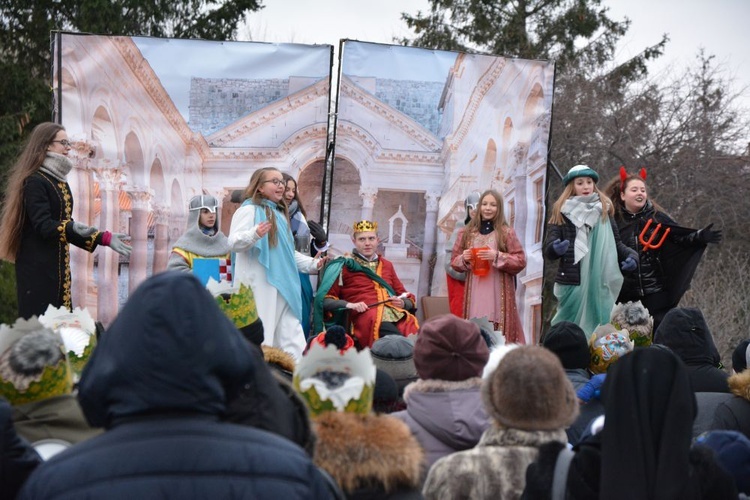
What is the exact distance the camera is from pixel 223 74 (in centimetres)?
847

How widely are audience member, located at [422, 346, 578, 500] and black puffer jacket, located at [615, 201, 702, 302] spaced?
17.4ft

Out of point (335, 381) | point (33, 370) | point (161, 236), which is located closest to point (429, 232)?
point (161, 236)

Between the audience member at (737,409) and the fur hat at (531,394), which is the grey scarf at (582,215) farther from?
the fur hat at (531,394)

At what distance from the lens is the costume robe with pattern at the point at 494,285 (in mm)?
8008

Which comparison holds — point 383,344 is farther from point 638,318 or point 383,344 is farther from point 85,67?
point 85,67

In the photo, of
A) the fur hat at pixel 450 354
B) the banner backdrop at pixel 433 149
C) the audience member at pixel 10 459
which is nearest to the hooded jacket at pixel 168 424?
the audience member at pixel 10 459

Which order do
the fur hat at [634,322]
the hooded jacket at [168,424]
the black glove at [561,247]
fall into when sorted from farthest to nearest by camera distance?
the black glove at [561,247], the fur hat at [634,322], the hooded jacket at [168,424]

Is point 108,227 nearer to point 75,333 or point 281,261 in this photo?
point 281,261

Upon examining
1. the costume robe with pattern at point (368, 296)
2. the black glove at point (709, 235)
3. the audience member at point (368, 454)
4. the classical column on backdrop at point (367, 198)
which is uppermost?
the classical column on backdrop at point (367, 198)

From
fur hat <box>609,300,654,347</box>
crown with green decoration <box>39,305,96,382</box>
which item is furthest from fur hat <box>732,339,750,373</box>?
crown with green decoration <box>39,305,96,382</box>

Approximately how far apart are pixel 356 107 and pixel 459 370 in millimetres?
5630

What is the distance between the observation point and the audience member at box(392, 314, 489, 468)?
315 centimetres

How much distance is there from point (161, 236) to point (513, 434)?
6157mm

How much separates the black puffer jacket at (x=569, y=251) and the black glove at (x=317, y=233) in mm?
1826
